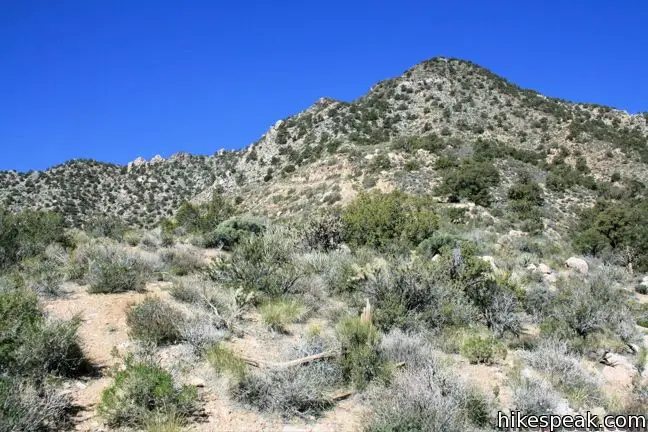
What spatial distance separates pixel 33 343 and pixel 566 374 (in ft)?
26.0

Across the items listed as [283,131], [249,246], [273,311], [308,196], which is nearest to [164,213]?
[283,131]

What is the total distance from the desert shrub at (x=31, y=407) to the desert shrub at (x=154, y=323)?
200cm

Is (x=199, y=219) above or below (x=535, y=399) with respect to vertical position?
Answer: above

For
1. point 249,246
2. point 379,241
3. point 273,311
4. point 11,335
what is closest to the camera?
point 11,335

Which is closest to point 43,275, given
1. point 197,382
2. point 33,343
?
point 33,343

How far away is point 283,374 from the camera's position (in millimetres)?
6828

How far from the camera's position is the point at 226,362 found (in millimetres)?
7051

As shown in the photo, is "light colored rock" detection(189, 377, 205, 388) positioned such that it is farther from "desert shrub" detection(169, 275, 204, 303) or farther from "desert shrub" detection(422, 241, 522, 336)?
"desert shrub" detection(422, 241, 522, 336)

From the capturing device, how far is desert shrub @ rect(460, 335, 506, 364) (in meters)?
8.65

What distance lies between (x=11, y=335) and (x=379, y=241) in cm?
1357

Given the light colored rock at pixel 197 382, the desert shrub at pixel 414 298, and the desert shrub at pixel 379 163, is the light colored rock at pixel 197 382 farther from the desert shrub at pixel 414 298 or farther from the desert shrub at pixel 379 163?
the desert shrub at pixel 379 163

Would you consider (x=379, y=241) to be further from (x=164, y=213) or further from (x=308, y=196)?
(x=164, y=213)

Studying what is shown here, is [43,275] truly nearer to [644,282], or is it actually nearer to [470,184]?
[644,282]

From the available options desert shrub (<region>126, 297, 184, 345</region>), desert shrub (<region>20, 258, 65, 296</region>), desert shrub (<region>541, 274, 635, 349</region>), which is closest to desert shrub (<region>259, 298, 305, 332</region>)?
desert shrub (<region>126, 297, 184, 345</region>)
